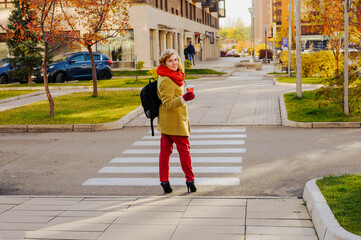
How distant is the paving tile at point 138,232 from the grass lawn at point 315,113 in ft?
26.8

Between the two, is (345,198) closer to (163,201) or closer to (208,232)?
(208,232)

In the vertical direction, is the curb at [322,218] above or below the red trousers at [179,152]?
below

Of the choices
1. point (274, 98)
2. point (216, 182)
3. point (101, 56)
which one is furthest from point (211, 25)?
point (216, 182)

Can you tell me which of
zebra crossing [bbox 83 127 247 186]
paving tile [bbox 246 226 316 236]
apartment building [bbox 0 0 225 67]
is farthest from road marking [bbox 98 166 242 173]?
apartment building [bbox 0 0 225 67]

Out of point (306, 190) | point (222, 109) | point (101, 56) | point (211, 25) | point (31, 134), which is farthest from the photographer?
point (211, 25)

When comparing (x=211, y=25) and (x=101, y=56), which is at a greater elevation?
(x=211, y=25)

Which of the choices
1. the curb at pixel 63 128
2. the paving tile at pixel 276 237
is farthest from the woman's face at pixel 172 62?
the curb at pixel 63 128

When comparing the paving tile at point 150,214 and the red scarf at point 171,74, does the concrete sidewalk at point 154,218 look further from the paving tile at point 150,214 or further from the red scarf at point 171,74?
the red scarf at point 171,74

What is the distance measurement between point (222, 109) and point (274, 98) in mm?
3106

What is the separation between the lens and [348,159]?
28.6 feet

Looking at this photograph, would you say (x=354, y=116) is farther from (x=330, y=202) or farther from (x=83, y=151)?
(x=330, y=202)

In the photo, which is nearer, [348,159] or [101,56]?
[348,159]

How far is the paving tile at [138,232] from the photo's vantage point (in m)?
4.96

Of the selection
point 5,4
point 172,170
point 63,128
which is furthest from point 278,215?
point 5,4
